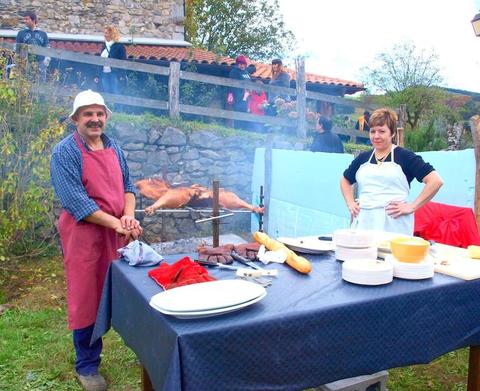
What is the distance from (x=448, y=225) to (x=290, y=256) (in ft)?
6.60

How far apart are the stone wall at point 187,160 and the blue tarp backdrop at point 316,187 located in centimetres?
36

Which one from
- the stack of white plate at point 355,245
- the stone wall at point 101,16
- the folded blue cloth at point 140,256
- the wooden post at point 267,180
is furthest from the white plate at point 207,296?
the stone wall at point 101,16

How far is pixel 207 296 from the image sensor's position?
1.77 meters

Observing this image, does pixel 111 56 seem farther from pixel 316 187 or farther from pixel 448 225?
pixel 448 225

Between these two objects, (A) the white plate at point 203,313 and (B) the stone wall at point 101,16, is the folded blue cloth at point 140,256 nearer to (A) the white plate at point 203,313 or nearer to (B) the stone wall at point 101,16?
(A) the white plate at point 203,313

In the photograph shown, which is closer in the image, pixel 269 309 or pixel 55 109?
pixel 269 309

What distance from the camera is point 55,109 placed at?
6258mm

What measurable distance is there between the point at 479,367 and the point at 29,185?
5095mm

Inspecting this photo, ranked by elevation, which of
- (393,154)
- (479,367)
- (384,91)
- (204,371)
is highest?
(384,91)

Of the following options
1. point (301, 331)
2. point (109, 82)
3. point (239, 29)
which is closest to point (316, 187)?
point (301, 331)

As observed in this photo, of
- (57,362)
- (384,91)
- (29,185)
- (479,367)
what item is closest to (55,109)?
(29,185)

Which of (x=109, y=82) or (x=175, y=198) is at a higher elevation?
(x=109, y=82)

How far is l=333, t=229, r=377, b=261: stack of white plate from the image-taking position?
2377mm

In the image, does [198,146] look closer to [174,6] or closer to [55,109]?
[55,109]
